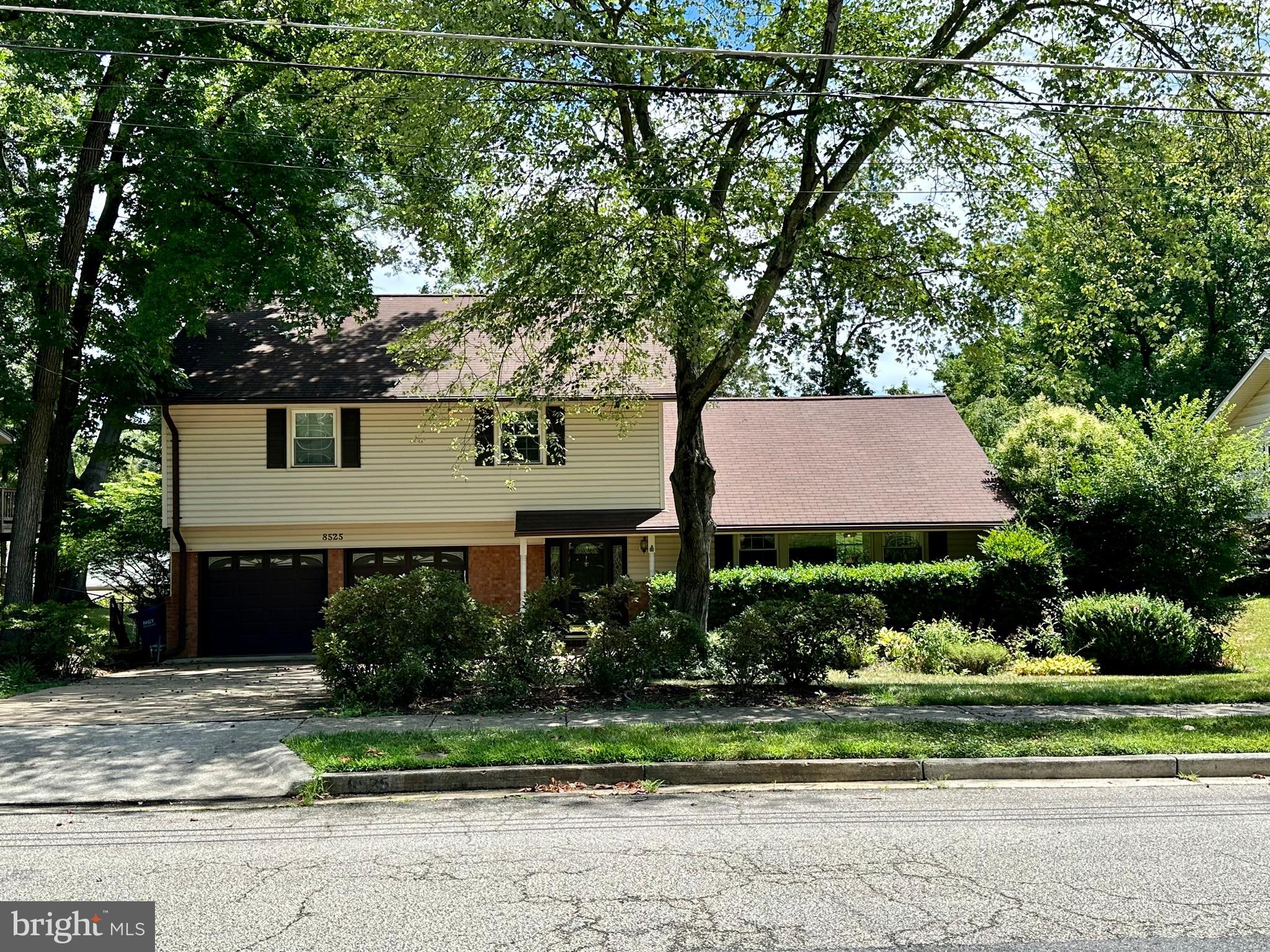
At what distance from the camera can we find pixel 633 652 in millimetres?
12805

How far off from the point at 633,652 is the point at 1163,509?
40.1ft

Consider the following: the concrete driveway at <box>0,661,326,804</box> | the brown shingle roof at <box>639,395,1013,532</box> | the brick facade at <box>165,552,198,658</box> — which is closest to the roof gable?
the brown shingle roof at <box>639,395,1013,532</box>

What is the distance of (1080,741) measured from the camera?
31.8 ft

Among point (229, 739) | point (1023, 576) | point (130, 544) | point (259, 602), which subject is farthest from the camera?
point (130, 544)

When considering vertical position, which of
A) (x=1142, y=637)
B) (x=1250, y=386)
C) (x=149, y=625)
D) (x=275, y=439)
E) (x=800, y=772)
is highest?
(x=1250, y=386)

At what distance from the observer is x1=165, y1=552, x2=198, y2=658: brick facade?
2305 cm

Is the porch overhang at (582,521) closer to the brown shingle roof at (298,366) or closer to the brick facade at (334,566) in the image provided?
the brown shingle roof at (298,366)

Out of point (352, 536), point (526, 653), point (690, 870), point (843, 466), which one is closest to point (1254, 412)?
point (843, 466)

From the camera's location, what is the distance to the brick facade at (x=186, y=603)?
23.0 m

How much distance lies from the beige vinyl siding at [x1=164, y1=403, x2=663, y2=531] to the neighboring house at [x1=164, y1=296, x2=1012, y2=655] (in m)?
0.03

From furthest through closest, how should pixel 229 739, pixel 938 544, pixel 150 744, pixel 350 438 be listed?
pixel 938 544 < pixel 350 438 < pixel 229 739 < pixel 150 744

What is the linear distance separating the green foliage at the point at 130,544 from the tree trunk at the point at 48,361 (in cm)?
334

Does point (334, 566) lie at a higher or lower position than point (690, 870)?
higher

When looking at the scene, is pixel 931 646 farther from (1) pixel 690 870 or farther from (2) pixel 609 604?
(1) pixel 690 870
